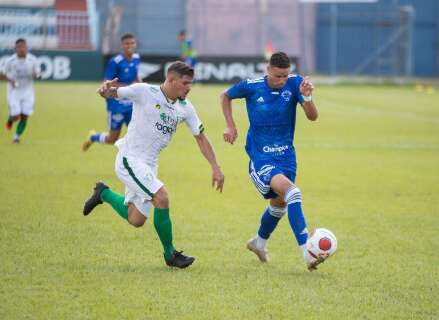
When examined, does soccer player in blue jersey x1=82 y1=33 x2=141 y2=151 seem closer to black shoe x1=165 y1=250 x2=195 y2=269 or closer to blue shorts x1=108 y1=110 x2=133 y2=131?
blue shorts x1=108 y1=110 x2=133 y2=131

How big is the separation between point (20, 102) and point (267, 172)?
11.7m

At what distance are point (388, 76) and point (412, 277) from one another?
136 ft

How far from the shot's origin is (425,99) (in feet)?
112

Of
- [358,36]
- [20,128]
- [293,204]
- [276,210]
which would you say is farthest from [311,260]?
[358,36]

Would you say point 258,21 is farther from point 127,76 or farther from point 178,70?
point 178,70

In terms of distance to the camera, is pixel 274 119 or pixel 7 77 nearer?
pixel 274 119

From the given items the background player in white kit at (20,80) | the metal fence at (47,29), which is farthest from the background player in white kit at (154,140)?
the metal fence at (47,29)

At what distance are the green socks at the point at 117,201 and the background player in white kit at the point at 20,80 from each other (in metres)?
10.2

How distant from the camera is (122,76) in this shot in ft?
50.9

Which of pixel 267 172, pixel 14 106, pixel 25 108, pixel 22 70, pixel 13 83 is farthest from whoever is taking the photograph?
pixel 22 70

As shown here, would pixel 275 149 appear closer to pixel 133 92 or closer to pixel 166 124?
pixel 166 124

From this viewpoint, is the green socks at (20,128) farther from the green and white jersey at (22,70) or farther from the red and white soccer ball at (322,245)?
the red and white soccer ball at (322,245)

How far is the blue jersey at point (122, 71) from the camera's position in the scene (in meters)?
15.2

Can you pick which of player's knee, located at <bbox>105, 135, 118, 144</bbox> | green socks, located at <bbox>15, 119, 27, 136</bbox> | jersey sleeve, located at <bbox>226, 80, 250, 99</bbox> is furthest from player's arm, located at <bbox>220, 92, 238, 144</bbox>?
green socks, located at <bbox>15, 119, 27, 136</bbox>
